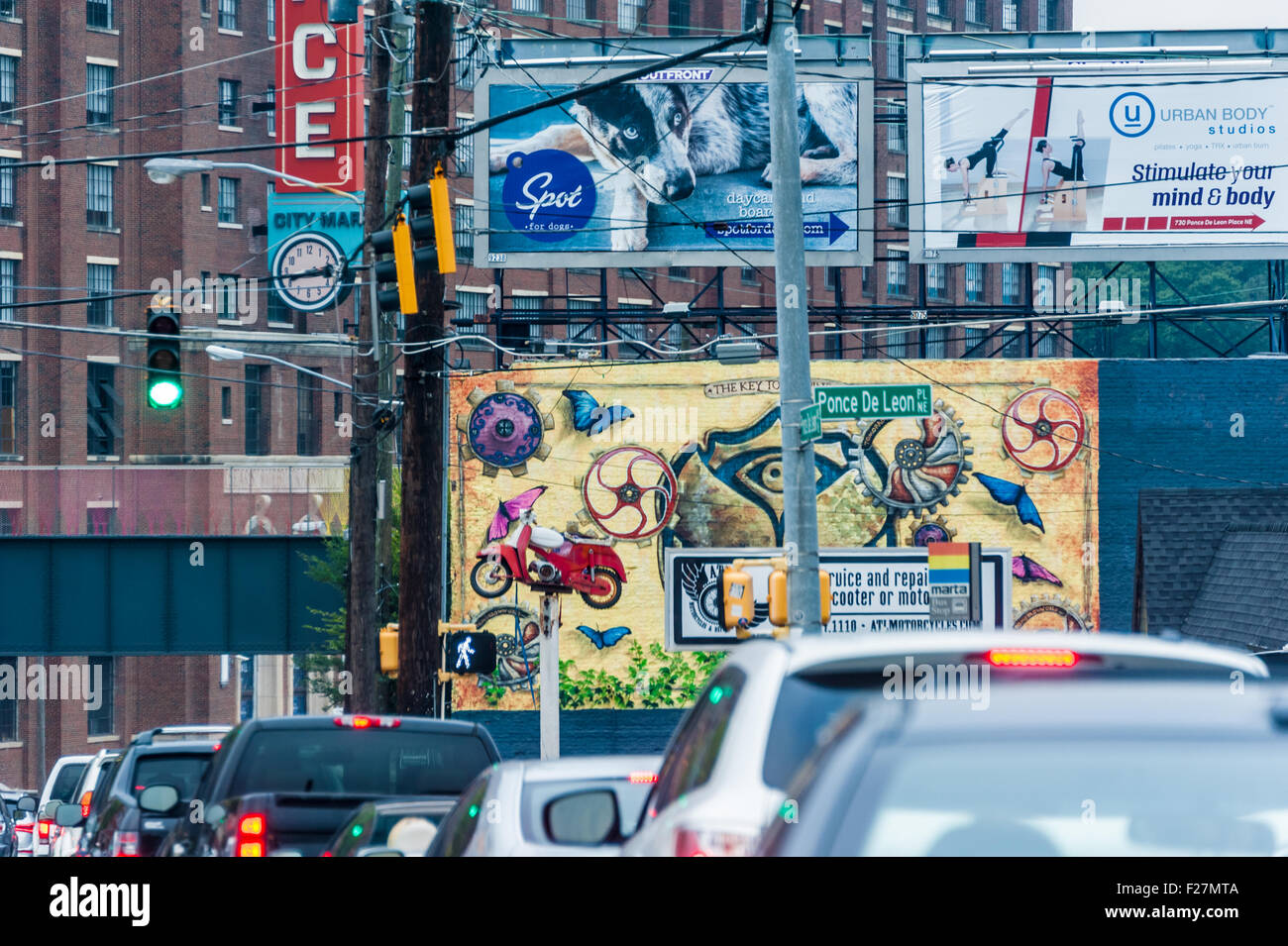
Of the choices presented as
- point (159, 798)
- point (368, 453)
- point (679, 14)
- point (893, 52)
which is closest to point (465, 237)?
point (679, 14)

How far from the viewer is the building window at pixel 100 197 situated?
6319 cm

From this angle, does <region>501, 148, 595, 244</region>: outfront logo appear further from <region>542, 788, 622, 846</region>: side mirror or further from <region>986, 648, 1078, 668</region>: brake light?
<region>986, 648, 1078, 668</region>: brake light

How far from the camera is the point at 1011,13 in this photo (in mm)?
84562

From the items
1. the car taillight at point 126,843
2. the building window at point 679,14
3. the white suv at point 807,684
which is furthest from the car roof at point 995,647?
the building window at point 679,14

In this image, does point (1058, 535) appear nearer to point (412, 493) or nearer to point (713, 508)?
point (713, 508)

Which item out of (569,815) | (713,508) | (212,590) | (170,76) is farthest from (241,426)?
(569,815)

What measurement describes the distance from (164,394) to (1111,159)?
68.2 feet

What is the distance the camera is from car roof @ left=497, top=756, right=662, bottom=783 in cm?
805

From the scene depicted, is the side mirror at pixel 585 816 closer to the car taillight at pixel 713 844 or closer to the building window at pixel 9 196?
the car taillight at pixel 713 844

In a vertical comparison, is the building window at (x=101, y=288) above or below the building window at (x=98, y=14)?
below

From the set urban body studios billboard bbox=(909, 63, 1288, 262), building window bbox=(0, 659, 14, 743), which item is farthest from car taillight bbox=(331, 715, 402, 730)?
building window bbox=(0, 659, 14, 743)

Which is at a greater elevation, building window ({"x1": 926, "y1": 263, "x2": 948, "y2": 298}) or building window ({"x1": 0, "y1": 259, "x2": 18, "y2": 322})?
building window ({"x1": 926, "y1": 263, "x2": 948, "y2": 298})

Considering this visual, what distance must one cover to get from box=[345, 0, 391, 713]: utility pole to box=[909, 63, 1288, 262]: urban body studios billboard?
42.0 feet

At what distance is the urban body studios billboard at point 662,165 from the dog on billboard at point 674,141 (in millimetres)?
19
